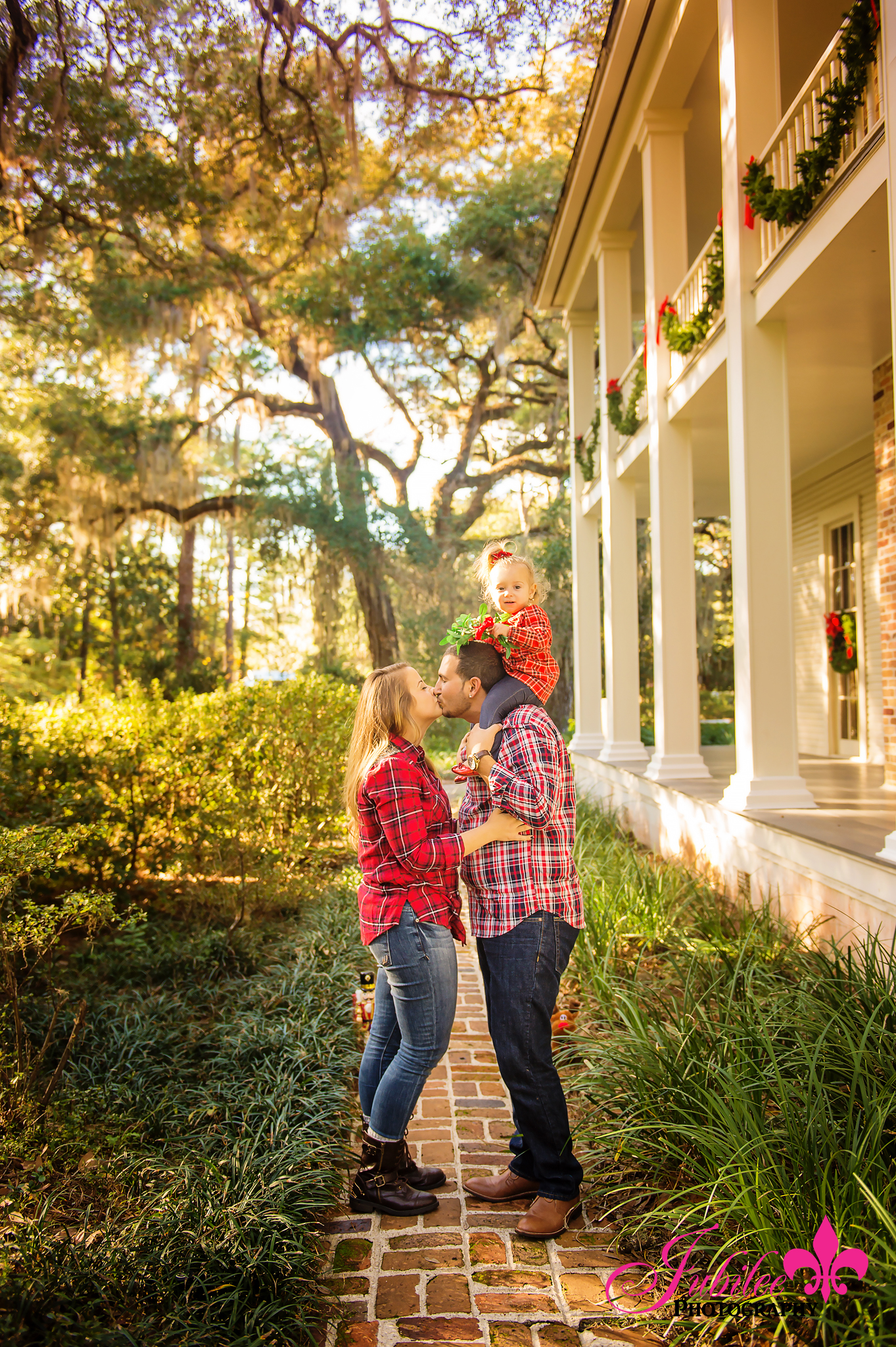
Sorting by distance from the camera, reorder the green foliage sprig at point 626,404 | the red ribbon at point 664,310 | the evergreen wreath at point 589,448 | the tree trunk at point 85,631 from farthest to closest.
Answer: the tree trunk at point 85,631 < the evergreen wreath at point 589,448 < the green foliage sprig at point 626,404 < the red ribbon at point 664,310

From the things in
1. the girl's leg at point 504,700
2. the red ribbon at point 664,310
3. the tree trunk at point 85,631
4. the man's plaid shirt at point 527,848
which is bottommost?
the man's plaid shirt at point 527,848

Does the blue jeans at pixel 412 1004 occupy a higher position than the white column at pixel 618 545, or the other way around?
the white column at pixel 618 545

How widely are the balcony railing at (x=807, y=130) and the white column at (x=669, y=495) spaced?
1.95 meters

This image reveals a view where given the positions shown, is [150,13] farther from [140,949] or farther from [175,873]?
[140,949]

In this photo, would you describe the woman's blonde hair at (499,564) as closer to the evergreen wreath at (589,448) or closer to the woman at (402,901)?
the woman at (402,901)

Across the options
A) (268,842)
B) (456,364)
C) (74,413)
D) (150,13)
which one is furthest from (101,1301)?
(456,364)

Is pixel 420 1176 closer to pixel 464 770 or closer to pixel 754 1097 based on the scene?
pixel 754 1097

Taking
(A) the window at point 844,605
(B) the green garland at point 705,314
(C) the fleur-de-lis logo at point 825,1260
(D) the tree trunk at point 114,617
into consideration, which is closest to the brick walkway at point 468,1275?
(C) the fleur-de-lis logo at point 825,1260

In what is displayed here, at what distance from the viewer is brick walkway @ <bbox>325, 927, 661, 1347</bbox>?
204 cm

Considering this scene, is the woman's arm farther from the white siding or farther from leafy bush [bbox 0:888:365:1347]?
the white siding

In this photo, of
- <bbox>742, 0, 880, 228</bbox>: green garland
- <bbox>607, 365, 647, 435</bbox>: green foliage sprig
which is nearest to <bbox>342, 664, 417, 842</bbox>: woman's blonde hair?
<bbox>742, 0, 880, 228</bbox>: green garland

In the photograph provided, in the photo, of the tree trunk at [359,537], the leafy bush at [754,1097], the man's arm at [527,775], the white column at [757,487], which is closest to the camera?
the leafy bush at [754,1097]

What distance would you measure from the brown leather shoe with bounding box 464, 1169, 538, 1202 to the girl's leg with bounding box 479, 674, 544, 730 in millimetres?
1408

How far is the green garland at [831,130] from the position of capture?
410 cm
